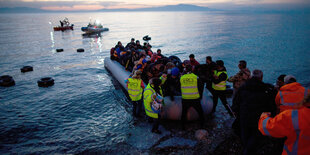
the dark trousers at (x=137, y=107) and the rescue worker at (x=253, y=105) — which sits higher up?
the rescue worker at (x=253, y=105)

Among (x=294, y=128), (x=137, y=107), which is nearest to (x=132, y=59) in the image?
(x=137, y=107)

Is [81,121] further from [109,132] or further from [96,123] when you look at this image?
[109,132]

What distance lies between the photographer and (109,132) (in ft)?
18.7

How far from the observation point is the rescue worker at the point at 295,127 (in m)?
2.36

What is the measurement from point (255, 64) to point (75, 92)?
42.7ft

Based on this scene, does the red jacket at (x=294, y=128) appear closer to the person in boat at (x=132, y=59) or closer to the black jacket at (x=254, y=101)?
the black jacket at (x=254, y=101)

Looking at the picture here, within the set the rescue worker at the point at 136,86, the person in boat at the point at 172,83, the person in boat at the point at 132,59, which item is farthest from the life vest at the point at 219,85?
the person in boat at the point at 132,59

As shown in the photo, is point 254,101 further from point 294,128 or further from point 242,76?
point 242,76

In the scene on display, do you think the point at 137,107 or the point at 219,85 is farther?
the point at 137,107

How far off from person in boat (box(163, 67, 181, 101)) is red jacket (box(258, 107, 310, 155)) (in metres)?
2.75

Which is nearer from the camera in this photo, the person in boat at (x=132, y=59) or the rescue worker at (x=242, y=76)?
the rescue worker at (x=242, y=76)

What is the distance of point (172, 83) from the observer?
17.4 ft

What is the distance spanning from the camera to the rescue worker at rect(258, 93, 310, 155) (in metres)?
2.36

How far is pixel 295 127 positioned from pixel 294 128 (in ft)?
0.06
